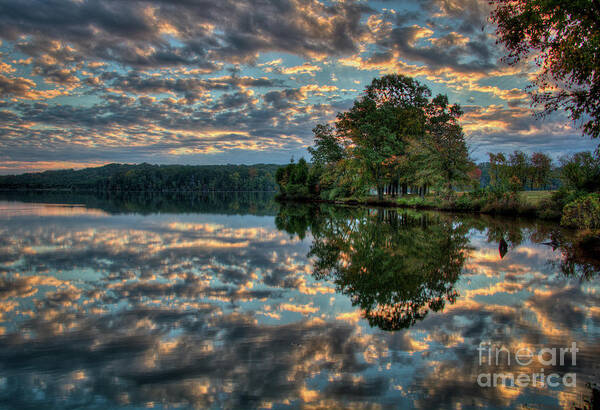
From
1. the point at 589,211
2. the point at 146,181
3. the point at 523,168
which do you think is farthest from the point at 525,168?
the point at 146,181

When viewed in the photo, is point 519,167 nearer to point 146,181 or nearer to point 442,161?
A: point 442,161

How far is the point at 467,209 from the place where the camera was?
34.8 meters

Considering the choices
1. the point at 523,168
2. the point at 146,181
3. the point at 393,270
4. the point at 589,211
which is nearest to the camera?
the point at 393,270

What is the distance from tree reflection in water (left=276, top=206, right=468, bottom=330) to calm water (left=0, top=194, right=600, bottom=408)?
0.07 meters

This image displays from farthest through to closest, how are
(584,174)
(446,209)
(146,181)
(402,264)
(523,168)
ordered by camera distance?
(146,181), (523,168), (446,209), (584,174), (402,264)

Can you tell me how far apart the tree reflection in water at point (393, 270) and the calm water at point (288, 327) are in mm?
71

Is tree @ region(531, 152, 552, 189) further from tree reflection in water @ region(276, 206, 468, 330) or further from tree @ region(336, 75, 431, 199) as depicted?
tree reflection in water @ region(276, 206, 468, 330)

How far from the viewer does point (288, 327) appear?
5.90 m

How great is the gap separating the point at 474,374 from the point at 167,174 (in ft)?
671

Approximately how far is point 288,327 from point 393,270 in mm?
4854

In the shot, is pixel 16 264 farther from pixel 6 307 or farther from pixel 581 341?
pixel 581 341

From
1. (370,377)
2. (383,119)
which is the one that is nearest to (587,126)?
→ (370,377)

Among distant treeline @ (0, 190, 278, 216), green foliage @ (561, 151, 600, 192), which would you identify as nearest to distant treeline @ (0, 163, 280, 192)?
distant treeline @ (0, 190, 278, 216)

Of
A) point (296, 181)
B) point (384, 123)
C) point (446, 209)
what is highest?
point (384, 123)
